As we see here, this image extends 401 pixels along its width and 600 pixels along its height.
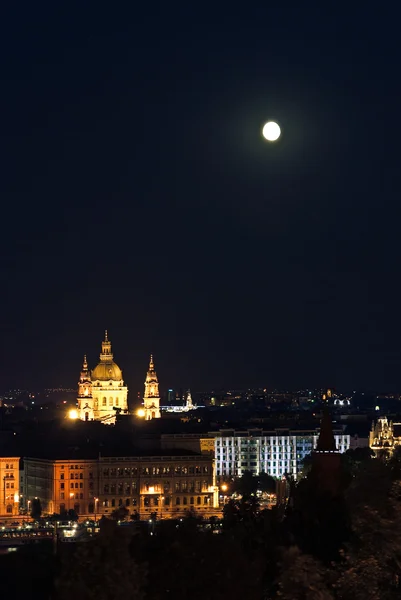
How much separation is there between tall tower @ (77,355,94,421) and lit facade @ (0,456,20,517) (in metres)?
48.2

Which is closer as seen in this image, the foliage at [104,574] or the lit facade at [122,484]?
the foliage at [104,574]

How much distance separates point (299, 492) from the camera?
5266 cm

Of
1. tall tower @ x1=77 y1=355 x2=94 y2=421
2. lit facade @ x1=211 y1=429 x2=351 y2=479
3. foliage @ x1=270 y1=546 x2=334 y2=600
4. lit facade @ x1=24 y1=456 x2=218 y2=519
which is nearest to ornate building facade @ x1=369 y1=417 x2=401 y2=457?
lit facade @ x1=211 y1=429 x2=351 y2=479

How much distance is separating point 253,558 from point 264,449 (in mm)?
97863

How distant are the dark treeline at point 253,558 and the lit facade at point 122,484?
57.1 m

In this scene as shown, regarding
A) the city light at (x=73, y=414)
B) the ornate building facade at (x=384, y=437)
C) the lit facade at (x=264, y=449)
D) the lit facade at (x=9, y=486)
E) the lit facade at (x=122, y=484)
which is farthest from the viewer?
the city light at (x=73, y=414)

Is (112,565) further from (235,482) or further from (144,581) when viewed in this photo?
(235,482)

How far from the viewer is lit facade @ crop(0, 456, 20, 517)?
108 meters

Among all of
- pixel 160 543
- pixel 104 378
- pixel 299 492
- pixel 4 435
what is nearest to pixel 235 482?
pixel 4 435

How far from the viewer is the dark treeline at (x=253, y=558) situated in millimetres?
35312

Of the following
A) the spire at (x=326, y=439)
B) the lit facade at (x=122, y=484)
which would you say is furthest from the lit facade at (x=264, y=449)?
the spire at (x=326, y=439)

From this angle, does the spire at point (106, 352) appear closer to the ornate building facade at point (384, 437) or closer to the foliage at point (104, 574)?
the ornate building facade at point (384, 437)

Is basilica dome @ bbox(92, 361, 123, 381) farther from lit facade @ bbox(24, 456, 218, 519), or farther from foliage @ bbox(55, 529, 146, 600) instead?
foliage @ bbox(55, 529, 146, 600)

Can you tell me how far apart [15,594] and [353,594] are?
495 inches
